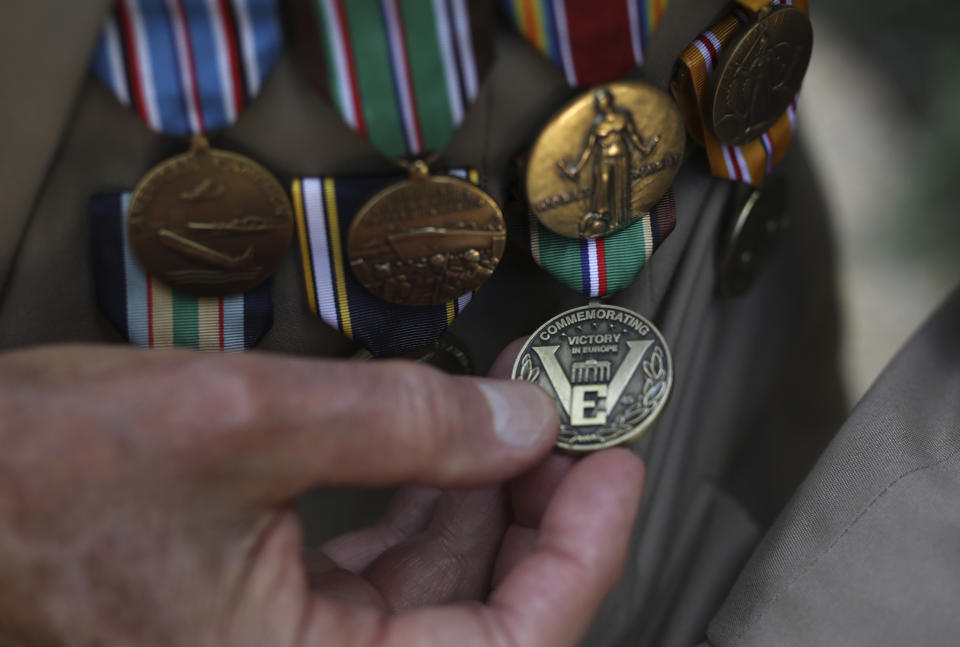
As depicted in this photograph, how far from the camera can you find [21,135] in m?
0.49

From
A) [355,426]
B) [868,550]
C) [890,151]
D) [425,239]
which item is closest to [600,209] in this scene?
→ [425,239]

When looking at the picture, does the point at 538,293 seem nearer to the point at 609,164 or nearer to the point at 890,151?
the point at 609,164

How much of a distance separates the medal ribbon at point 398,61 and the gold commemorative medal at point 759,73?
0.20m

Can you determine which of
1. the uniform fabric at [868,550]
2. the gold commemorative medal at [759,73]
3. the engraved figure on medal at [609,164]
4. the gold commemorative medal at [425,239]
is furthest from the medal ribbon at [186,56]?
the uniform fabric at [868,550]

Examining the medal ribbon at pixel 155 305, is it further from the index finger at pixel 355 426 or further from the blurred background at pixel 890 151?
the blurred background at pixel 890 151

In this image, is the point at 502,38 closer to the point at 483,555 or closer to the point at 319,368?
the point at 319,368

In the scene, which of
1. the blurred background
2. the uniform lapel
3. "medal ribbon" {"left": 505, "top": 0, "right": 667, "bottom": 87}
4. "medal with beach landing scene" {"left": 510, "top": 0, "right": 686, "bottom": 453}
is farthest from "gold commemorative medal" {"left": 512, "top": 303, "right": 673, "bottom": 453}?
the blurred background

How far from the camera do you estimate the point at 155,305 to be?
0.58 meters

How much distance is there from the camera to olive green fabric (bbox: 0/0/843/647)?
1.65 ft

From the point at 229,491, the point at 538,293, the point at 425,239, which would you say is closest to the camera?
the point at 229,491

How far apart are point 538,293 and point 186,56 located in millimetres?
355

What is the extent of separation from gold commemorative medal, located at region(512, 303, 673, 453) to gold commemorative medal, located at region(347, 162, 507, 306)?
4.0 inches

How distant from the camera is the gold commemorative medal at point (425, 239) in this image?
0.55 meters

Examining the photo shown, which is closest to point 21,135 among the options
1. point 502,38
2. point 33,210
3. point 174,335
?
point 33,210
